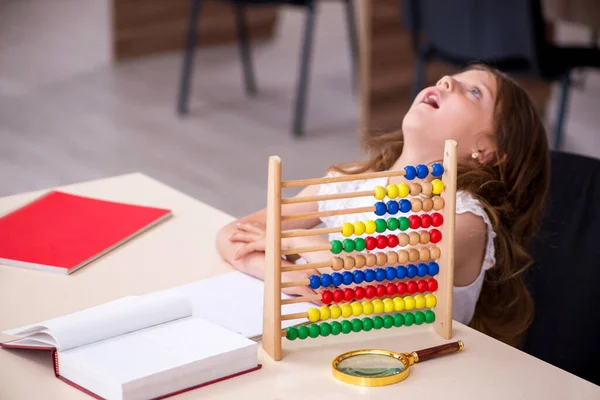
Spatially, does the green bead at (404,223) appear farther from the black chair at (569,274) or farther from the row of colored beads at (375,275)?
the black chair at (569,274)

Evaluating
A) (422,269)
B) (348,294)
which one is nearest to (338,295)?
(348,294)

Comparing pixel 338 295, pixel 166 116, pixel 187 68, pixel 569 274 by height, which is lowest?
pixel 166 116

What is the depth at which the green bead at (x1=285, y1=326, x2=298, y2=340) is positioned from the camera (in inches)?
49.3

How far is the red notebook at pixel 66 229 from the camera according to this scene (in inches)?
59.9

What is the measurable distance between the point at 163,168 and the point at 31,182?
21.3 inches

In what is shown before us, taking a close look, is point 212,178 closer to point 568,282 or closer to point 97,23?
point 568,282

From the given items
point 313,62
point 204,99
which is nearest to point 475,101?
point 204,99

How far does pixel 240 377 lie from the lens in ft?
3.89

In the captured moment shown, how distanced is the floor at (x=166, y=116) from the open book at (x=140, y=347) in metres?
2.27

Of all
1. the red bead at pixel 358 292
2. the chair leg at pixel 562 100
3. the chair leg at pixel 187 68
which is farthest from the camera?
the chair leg at pixel 187 68

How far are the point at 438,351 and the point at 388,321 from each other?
97mm

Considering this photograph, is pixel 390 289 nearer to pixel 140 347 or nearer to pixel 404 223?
pixel 404 223

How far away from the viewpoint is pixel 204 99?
495 cm

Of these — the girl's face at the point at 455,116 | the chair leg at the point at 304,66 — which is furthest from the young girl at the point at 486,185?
the chair leg at the point at 304,66
